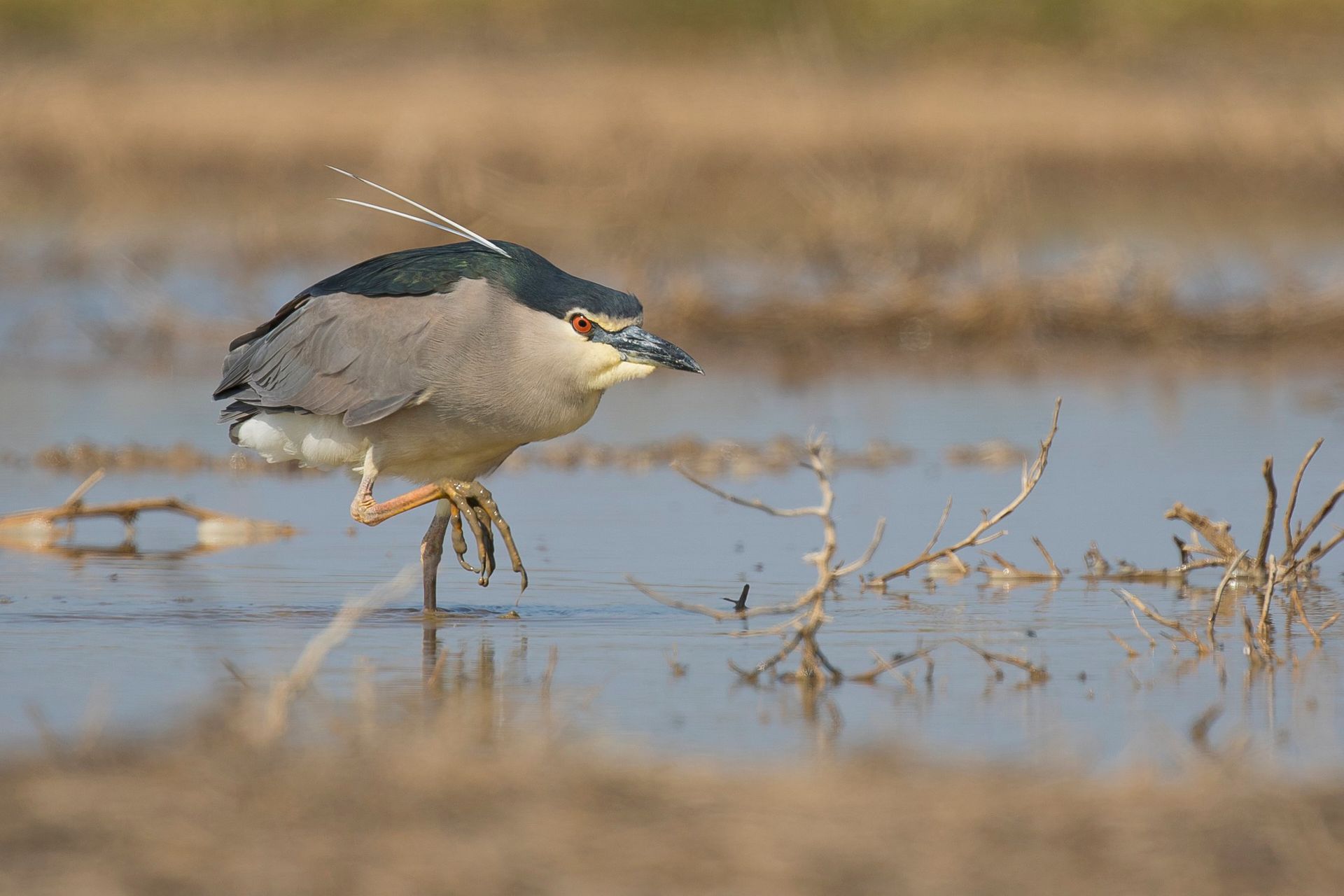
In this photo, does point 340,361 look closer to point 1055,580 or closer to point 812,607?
point 812,607

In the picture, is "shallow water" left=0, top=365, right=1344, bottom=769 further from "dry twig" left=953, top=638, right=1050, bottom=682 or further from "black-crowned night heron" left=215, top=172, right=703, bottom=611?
"black-crowned night heron" left=215, top=172, right=703, bottom=611

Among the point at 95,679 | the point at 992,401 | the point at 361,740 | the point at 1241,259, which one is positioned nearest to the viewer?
the point at 361,740

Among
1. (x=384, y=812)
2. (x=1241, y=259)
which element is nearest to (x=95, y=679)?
(x=384, y=812)

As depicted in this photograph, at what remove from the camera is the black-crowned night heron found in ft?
18.6

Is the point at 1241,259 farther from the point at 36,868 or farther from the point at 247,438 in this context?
the point at 36,868

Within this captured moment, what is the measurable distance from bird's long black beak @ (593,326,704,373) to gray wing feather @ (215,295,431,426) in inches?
23.3

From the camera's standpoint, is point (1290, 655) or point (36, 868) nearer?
point (36, 868)

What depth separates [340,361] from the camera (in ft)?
20.1

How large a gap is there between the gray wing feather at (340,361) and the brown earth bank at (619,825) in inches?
72.0

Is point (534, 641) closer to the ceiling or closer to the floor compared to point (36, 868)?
closer to the ceiling

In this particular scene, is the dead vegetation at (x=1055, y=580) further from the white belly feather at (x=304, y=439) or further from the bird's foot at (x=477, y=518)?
the white belly feather at (x=304, y=439)

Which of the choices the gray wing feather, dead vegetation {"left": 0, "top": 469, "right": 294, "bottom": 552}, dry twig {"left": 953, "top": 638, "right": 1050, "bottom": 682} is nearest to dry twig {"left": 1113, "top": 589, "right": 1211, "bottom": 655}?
dry twig {"left": 953, "top": 638, "right": 1050, "bottom": 682}

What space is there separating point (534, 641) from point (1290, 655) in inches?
75.9

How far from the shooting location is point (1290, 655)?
16.5ft
